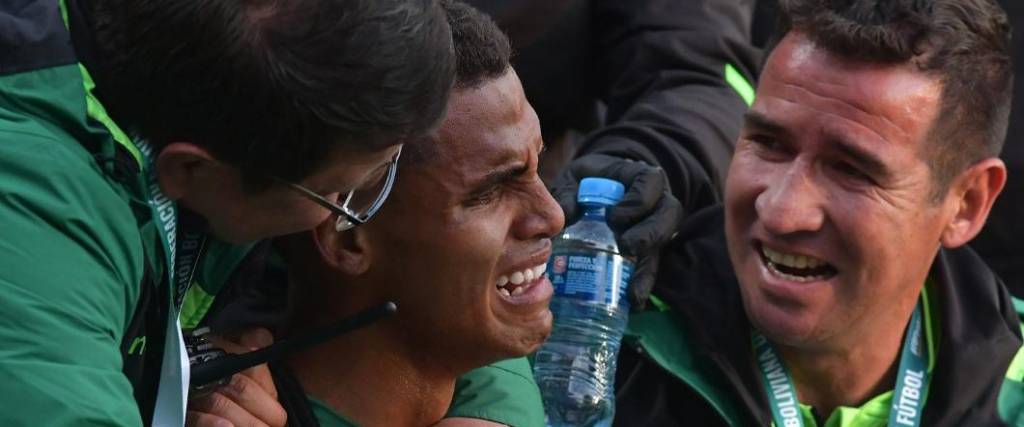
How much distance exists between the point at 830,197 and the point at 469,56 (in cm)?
104

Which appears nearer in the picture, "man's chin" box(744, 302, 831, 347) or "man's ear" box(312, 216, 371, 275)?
"man's ear" box(312, 216, 371, 275)

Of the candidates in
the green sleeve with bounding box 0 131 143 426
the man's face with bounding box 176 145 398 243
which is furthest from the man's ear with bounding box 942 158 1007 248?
the green sleeve with bounding box 0 131 143 426

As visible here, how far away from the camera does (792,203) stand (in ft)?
11.5

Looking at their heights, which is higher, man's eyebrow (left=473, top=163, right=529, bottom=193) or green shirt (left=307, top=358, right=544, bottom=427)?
man's eyebrow (left=473, top=163, right=529, bottom=193)

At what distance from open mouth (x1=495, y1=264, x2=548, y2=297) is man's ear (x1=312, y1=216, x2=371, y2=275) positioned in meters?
0.23

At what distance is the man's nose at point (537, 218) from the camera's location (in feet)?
9.50

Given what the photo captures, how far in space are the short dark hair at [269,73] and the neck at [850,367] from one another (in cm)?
160

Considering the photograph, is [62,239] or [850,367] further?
[850,367]

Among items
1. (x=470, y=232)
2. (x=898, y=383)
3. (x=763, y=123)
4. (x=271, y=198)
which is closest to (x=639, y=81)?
(x=763, y=123)

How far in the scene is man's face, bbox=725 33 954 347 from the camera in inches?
139

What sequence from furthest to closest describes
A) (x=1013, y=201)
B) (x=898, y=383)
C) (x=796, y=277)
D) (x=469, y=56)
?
(x=1013, y=201) < (x=898, y=383) < (x=796, y=277) < (x=469, y=56)

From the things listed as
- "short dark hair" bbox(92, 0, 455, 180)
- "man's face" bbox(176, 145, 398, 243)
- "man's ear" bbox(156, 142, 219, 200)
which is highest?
"short dark hair" bbox(92, 0, 455, 180)

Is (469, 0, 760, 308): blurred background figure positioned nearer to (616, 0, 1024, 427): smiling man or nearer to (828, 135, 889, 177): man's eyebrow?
(616, 0, 1024, 427): smiling man

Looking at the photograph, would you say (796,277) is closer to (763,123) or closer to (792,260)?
(792,260)
